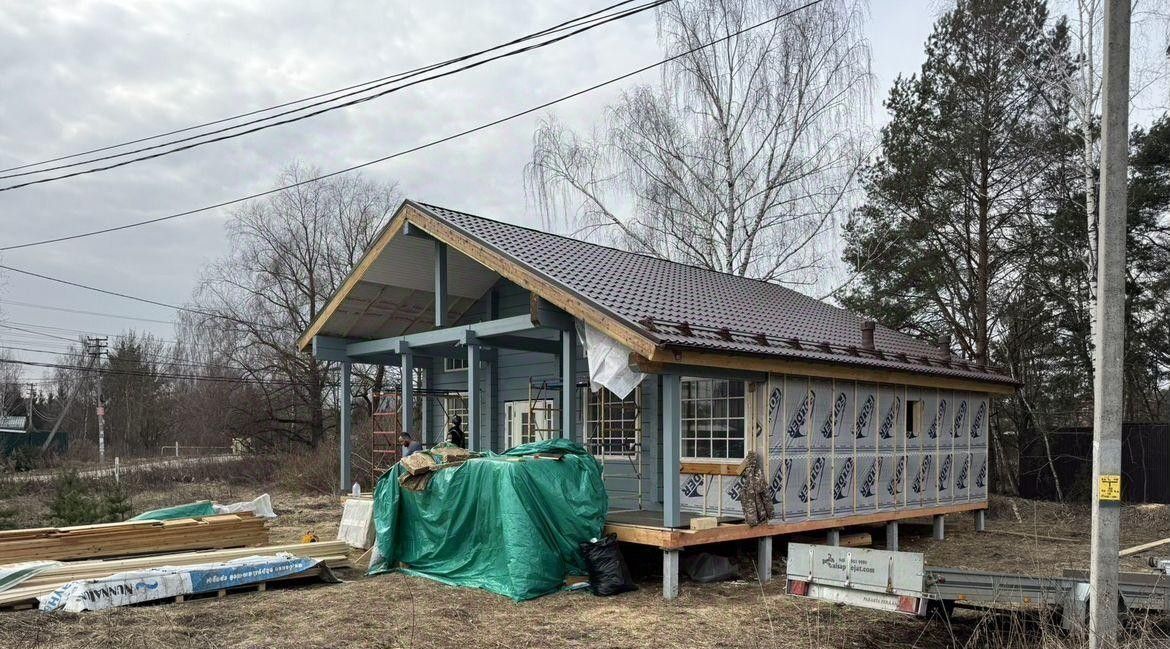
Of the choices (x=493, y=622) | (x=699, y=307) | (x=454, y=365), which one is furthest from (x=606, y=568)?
(x=454, y=365)

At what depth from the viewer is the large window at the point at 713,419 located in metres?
12.5

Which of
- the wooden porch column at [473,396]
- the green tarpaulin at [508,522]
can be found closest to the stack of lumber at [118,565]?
the green tarpaulin at [508,522]

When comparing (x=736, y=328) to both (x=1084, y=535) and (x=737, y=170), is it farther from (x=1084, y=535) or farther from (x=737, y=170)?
(x=737, y=170)

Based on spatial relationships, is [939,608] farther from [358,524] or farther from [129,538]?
[129,538]

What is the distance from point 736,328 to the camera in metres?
12.1

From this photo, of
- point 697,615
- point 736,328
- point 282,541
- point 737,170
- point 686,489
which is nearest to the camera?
point 697,615

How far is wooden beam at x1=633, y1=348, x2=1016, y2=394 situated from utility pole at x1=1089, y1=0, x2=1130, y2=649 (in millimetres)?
4689

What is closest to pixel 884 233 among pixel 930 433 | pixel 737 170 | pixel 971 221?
pixel 971 221

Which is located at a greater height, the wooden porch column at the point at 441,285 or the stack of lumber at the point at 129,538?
the wooden porch column at the point at 441,285

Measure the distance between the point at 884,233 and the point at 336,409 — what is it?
2277 centimetres

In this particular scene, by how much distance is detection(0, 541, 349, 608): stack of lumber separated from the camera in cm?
923

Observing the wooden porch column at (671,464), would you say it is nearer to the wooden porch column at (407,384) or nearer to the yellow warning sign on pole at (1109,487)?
the yellow warning sign on pole at (1109,487)

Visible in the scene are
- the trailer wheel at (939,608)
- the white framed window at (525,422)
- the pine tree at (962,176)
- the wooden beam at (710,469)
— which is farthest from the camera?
the pine tree at (962,176)

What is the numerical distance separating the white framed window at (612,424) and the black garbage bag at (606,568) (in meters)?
3.45
